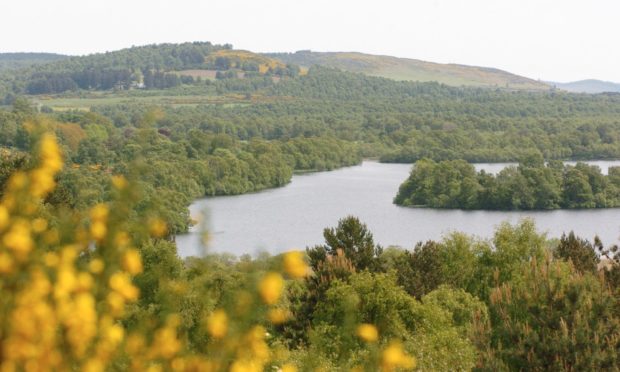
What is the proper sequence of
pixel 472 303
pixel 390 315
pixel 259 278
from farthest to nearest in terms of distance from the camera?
pixel 472 303
pixel 390 315
pixel 259 278

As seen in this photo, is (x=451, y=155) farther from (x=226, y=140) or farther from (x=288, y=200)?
(x=288, y=200)

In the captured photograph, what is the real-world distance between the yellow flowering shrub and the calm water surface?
38.1 m

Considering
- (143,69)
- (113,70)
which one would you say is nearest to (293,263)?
(113,70)

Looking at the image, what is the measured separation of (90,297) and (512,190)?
63874 mm

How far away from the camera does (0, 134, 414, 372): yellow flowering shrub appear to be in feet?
9.15

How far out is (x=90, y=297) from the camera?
2900 mm

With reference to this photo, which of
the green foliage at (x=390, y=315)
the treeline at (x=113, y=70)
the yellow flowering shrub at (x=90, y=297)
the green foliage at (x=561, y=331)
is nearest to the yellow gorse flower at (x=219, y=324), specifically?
the yellow flowering shrub at (x=90, y=297)

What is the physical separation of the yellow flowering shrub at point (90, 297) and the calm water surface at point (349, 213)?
125 ft

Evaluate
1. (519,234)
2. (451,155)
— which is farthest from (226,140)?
(519,234)

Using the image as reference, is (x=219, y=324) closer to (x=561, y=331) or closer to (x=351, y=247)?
(x=561, y=331)

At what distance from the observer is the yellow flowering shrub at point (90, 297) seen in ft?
9.15

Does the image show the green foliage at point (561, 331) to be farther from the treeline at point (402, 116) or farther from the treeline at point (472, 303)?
the treeline at point (402, 116)

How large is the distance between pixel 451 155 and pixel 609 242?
1696 inches

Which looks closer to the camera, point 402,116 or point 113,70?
point 402,116
